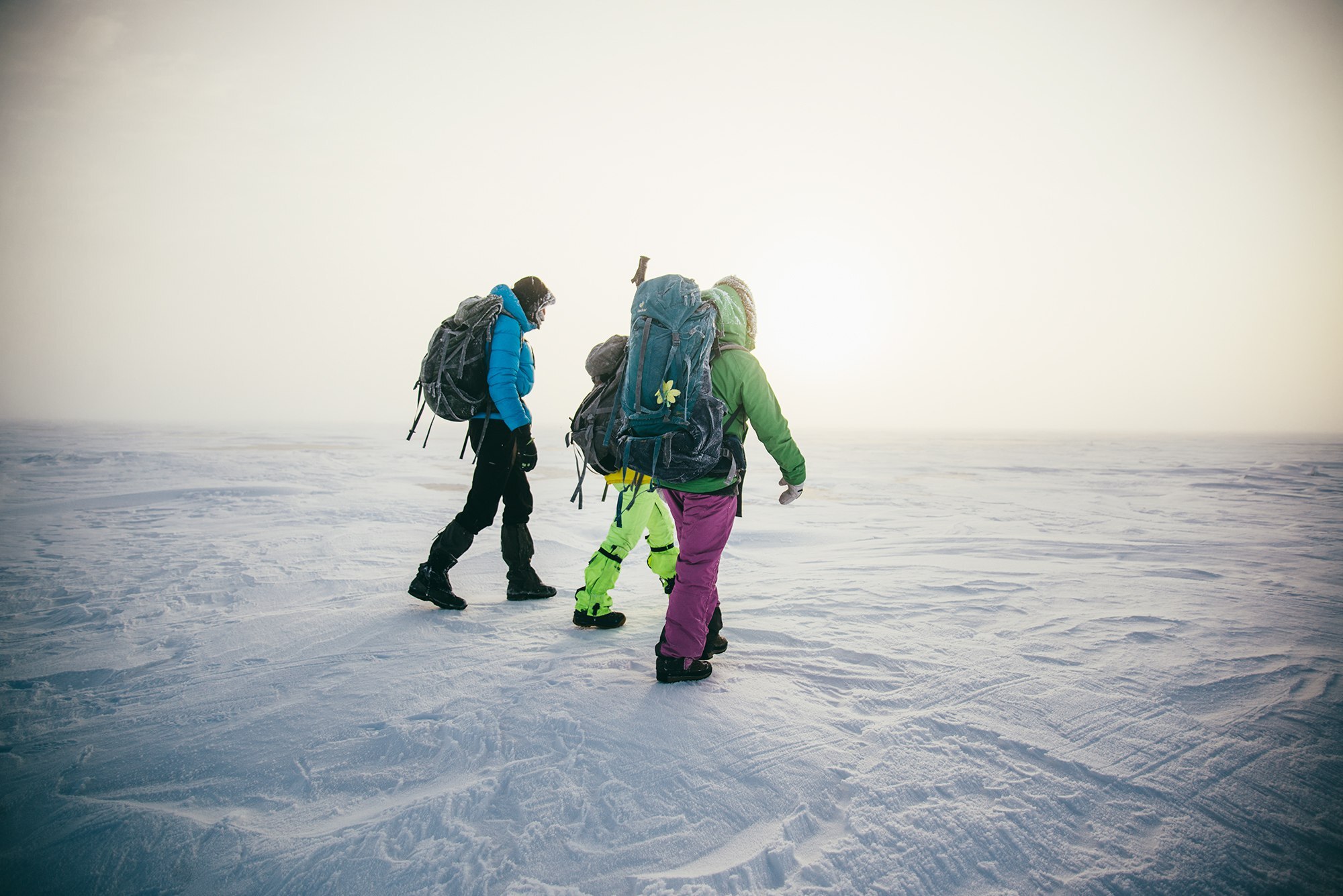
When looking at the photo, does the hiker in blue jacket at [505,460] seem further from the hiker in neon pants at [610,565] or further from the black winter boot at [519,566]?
the hiker in neon pants at [610,565]

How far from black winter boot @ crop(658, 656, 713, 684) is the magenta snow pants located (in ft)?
0.08

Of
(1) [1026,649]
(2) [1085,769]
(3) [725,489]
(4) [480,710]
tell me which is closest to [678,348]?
(3) [725,489]

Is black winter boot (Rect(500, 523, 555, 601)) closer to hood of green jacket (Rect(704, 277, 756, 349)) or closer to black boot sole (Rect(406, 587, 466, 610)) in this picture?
black boot sole (Rect(406, 587, 466, 610))

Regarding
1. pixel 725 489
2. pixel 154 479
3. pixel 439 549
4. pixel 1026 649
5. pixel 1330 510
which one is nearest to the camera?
pixel 725 489

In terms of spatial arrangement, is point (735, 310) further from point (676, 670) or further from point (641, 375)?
point (676, 670)

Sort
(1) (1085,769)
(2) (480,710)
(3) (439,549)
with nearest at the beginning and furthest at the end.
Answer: (1) (1085,769) < (2) (480,710) < (3) (439,549)

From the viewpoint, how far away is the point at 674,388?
2.29 m

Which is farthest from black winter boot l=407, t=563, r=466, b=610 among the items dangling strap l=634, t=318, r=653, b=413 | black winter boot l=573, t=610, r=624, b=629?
dangling strap l=634, t=318, r=653, b=413

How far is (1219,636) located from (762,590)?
99.0 inches

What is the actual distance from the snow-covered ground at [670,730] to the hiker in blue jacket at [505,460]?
250mm

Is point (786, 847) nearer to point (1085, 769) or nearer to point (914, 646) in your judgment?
point (1085, 769)

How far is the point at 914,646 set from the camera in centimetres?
284

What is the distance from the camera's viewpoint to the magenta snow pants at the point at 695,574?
95.7 inches

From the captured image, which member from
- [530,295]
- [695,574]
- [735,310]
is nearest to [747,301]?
[735,310]
